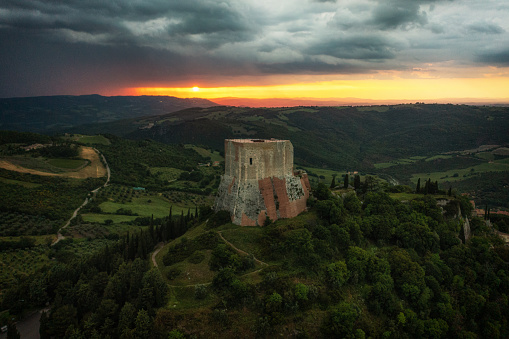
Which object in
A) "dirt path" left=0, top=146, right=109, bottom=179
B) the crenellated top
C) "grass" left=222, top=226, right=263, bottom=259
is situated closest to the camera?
"grass" left=222, top=226, right=263, bottom=259

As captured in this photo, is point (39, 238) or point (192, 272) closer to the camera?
point (192, 272)

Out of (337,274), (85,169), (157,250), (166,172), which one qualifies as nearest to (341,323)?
(337,274)

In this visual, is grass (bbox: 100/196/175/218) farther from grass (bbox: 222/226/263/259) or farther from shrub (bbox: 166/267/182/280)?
shrub (bbox: 166/267/182/280)

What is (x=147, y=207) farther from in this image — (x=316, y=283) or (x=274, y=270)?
(x=316, y=283)

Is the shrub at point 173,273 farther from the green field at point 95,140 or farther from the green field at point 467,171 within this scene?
the green field at point 467,171

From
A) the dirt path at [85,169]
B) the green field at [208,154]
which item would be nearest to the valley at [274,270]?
the dirt path at [85,169]

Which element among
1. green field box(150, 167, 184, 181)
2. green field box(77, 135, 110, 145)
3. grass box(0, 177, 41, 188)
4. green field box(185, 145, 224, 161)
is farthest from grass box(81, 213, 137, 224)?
green field box(185, 145, 224, 161)
